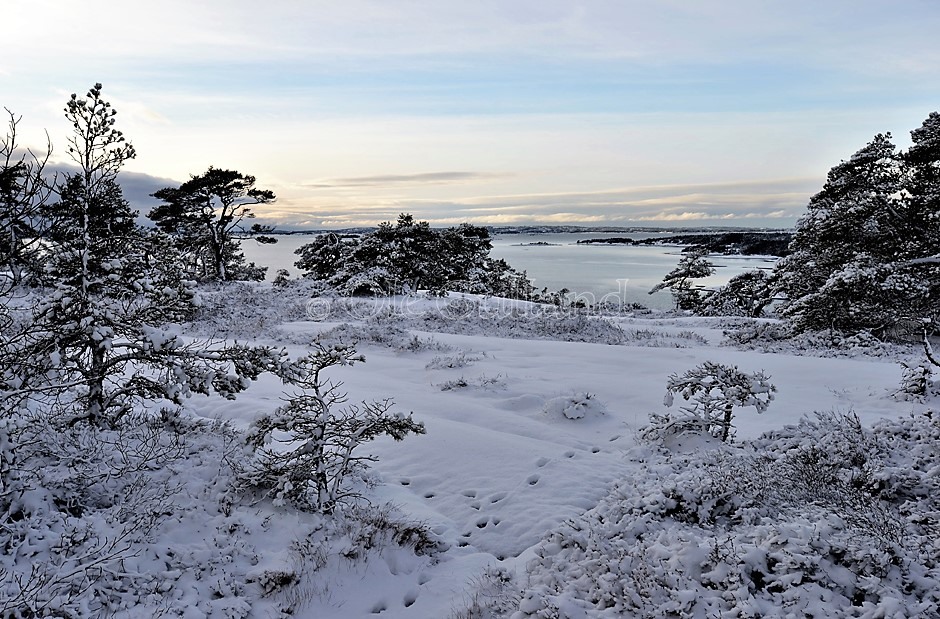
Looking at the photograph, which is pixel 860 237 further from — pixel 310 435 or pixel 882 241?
pixel 310 435

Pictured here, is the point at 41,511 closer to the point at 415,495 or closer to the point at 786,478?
the point at 415,495

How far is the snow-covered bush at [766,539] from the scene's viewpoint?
366cm

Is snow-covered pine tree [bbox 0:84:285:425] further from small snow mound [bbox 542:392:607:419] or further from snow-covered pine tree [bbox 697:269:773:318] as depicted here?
snow-covered pine tree [bbox 697:269:773:318]

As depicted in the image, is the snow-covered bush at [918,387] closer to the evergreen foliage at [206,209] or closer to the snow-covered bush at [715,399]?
the snow-covered bush at [715,399]

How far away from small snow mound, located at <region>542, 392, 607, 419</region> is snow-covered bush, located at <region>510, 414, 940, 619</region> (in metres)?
2.40

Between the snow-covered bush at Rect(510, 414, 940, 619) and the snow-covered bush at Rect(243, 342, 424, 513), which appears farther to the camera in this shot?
the snow-covered bush at Rect(243, 342, 424, 513)

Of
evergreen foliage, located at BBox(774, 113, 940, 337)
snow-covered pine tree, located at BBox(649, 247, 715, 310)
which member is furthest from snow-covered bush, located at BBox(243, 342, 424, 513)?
snow-covered pine tree, located at BBox(649, 247, 715, 310)

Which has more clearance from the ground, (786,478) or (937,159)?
(937,159)

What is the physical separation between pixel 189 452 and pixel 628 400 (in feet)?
24.3

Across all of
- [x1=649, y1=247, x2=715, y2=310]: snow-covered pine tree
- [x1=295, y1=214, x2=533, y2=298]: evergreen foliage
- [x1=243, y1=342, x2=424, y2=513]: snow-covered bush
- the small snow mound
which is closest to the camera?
[x1=243, y1=342, x2=424, y2=513]: snow-covered bush

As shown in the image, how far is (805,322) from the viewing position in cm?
1756

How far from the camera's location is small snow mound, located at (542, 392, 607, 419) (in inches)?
347

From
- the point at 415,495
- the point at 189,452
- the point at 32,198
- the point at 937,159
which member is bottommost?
the point at 415,495

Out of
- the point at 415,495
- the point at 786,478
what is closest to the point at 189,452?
the point at 415,495
